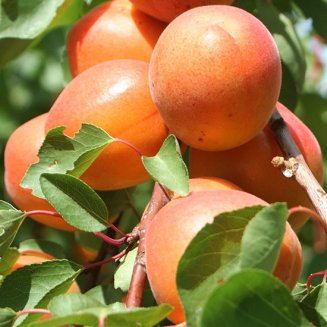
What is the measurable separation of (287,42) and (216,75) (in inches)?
17.6

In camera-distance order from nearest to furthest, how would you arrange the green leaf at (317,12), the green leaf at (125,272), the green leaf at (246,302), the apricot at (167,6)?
the green leaf at (246,302), the green leaf at (125,272), the apricot at (167,6), the green leaf at (317,12)

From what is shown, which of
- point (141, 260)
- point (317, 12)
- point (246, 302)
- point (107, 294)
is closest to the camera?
point (246, 302)

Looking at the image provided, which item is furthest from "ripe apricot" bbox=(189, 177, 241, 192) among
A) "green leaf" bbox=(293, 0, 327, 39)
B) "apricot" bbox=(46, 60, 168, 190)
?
"green leaf" bbox=(293, 0, 327, 39)

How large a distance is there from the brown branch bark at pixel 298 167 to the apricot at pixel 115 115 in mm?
172

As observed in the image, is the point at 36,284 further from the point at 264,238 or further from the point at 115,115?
the point at 264,238

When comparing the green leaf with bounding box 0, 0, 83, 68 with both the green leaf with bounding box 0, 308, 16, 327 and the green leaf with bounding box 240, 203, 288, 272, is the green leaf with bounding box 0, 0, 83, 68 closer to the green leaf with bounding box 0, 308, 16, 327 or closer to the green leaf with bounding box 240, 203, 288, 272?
the green leaf with bounding box 0, 308, 16, 327

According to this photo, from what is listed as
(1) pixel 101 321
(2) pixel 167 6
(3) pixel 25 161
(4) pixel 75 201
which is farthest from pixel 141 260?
(2) pixel 167 6

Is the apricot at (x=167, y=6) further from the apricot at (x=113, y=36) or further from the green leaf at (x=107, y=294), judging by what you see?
the green leaf at (x=107, y=294)

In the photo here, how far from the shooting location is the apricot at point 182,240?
847 millimetres

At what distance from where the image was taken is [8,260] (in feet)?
3.78

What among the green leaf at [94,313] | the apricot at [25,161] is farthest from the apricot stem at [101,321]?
the apricot at [25,161]

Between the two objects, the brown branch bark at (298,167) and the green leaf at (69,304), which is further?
the brown branch bark at (298,167)

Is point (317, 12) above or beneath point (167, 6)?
beneath

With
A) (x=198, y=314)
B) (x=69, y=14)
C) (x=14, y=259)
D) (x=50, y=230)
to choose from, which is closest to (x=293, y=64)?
(x=69, y=14)
